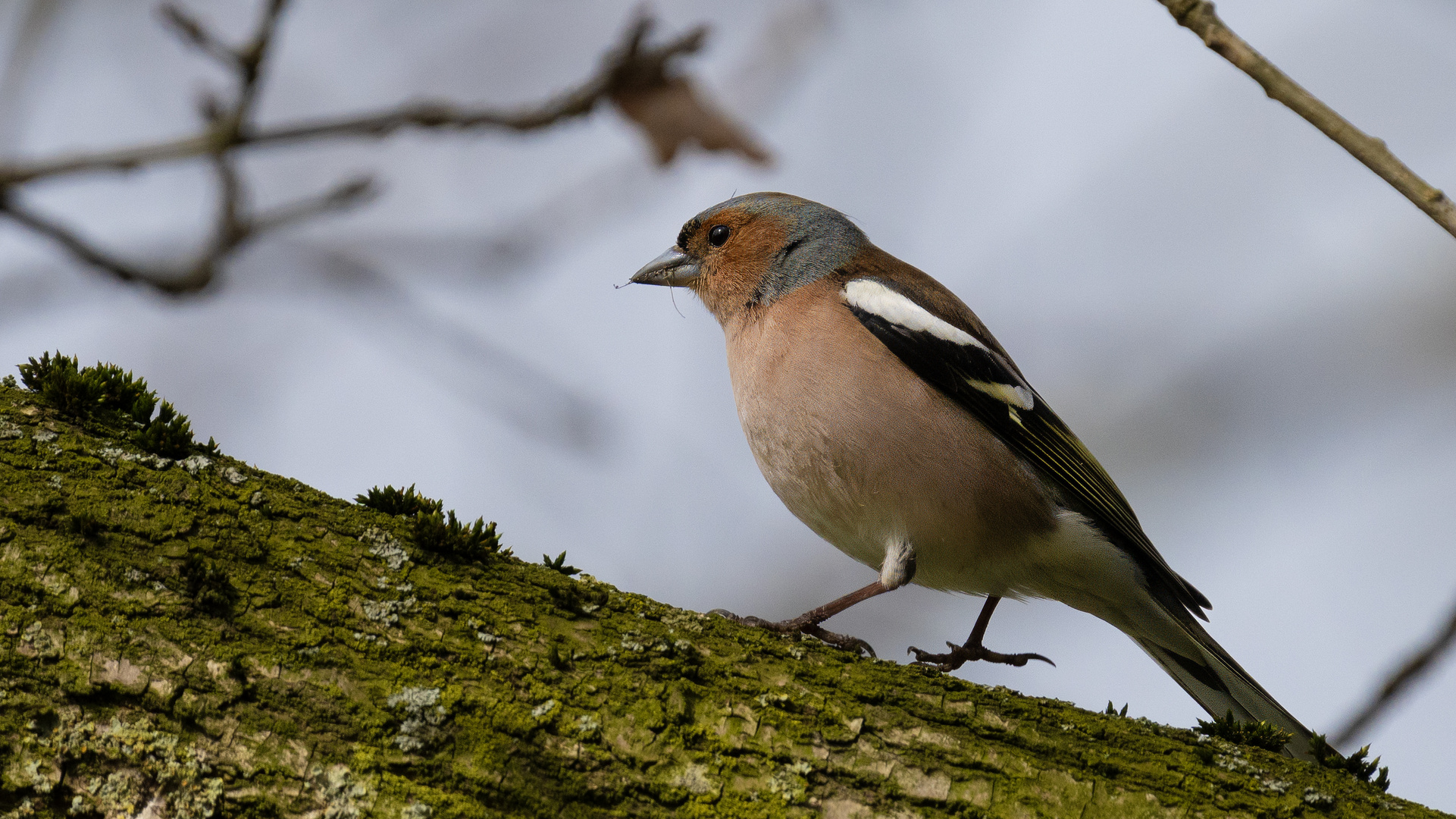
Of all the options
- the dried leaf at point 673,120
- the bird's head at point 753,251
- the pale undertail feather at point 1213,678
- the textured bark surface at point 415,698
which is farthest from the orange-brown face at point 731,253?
the textured bark surface at point 415,698

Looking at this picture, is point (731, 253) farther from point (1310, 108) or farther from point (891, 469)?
point (1310, 108)

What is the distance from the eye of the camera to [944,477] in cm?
413

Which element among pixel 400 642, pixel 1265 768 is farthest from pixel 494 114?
pixel 1265 768

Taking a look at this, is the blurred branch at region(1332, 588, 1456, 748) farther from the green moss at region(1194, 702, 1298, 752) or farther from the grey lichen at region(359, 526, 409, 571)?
the grey lichen at region(359, 526, 409, 571)

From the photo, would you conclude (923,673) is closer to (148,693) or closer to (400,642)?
(400,642)

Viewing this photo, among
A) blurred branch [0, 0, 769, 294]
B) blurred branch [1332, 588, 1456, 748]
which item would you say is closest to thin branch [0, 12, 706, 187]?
blurred branch [0, 0, 769, 294]

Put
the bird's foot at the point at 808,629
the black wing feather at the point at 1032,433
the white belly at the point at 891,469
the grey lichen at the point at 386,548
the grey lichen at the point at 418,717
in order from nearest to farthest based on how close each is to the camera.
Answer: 1. the grey lichen at the point at 418,717
2. the grey lichen at the point at 386,548
3. the bird's foot at the point at 808,629
4. the white belly at the point at 891,469
5. the black wing feather at the point at 1032,433

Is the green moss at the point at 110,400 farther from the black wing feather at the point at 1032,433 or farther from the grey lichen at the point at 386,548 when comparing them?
the black wing feather at the point at 1032,433

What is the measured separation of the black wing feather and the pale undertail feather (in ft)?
0.50

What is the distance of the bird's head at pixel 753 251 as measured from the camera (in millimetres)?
5094

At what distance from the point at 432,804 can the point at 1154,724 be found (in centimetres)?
180

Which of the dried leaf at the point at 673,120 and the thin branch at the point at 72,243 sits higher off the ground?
the dried leaf at the point at 673,120

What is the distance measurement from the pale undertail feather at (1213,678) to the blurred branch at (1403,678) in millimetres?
242

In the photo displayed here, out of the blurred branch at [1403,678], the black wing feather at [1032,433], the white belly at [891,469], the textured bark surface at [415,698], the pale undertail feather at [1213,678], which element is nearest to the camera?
the textured bark surface at [415,698]
